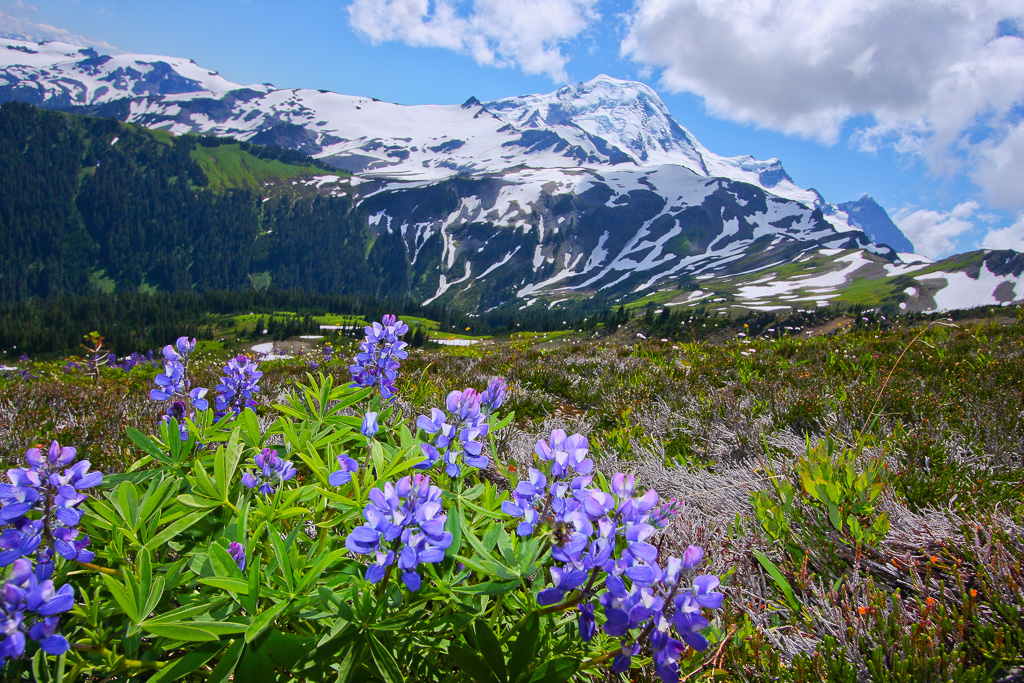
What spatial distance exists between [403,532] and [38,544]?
111cm

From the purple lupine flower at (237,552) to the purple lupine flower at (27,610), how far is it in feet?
1.21

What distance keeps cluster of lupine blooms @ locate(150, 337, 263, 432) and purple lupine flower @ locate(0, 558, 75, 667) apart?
5.00 ft

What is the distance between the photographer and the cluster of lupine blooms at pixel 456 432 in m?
1.79

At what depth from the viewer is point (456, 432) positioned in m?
1.96

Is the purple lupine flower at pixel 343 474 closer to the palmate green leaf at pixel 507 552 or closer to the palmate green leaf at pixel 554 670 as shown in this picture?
the palmate green leaf at pixel 507 552

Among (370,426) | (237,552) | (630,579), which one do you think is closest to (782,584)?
(630,579)

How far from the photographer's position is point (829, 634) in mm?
1946

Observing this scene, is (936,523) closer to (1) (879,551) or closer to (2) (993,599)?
(1) (879,551)

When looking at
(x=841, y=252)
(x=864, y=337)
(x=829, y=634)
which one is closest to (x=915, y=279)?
(x=841, y=252)

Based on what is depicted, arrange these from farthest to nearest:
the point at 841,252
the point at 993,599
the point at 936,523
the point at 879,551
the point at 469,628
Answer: the point at 841,252, the point at 936,523, the point at 879,551, the point at 993,599, the point at 469,628

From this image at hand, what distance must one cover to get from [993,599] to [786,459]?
167 cm

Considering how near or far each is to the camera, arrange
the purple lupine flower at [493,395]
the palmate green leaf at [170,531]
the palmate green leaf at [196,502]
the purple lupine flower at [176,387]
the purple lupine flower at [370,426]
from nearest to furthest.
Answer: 1. the palmate green leaf at [170,531]
2. the palmate green leaf at [196,502]
3. the purple lupine flower at [370,426]
4. the purple lupine flower at [493,395]
5. the purple lupine flower at [176,387]

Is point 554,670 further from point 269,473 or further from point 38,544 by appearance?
point 38,544

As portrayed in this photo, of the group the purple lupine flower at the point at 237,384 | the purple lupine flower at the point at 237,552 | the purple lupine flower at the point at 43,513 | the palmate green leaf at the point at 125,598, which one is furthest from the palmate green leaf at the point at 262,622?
the purple lupine flower at the point at 237,384
